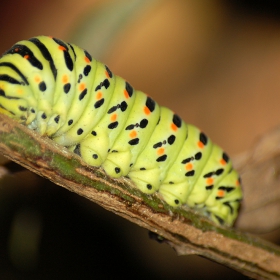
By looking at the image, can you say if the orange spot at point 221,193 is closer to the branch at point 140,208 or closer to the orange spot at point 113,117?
the branch at point 140,208

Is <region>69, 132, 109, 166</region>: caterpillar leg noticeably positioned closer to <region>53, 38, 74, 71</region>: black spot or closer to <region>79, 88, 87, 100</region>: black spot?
<region>79, 88, 87, 100</region>: black spot

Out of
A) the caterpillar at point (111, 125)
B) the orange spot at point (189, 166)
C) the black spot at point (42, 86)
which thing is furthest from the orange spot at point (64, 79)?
the orange spot at point (189, 166)

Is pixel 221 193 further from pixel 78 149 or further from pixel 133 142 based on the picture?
pixel 78 149

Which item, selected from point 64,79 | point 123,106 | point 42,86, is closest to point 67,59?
point 64,79

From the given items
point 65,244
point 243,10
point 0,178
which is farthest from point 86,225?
point 243,10

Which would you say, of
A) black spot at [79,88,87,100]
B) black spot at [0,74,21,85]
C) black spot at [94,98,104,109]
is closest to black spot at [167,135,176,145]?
black spot at [94,98,104,109]

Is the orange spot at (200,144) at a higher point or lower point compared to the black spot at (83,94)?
higher
